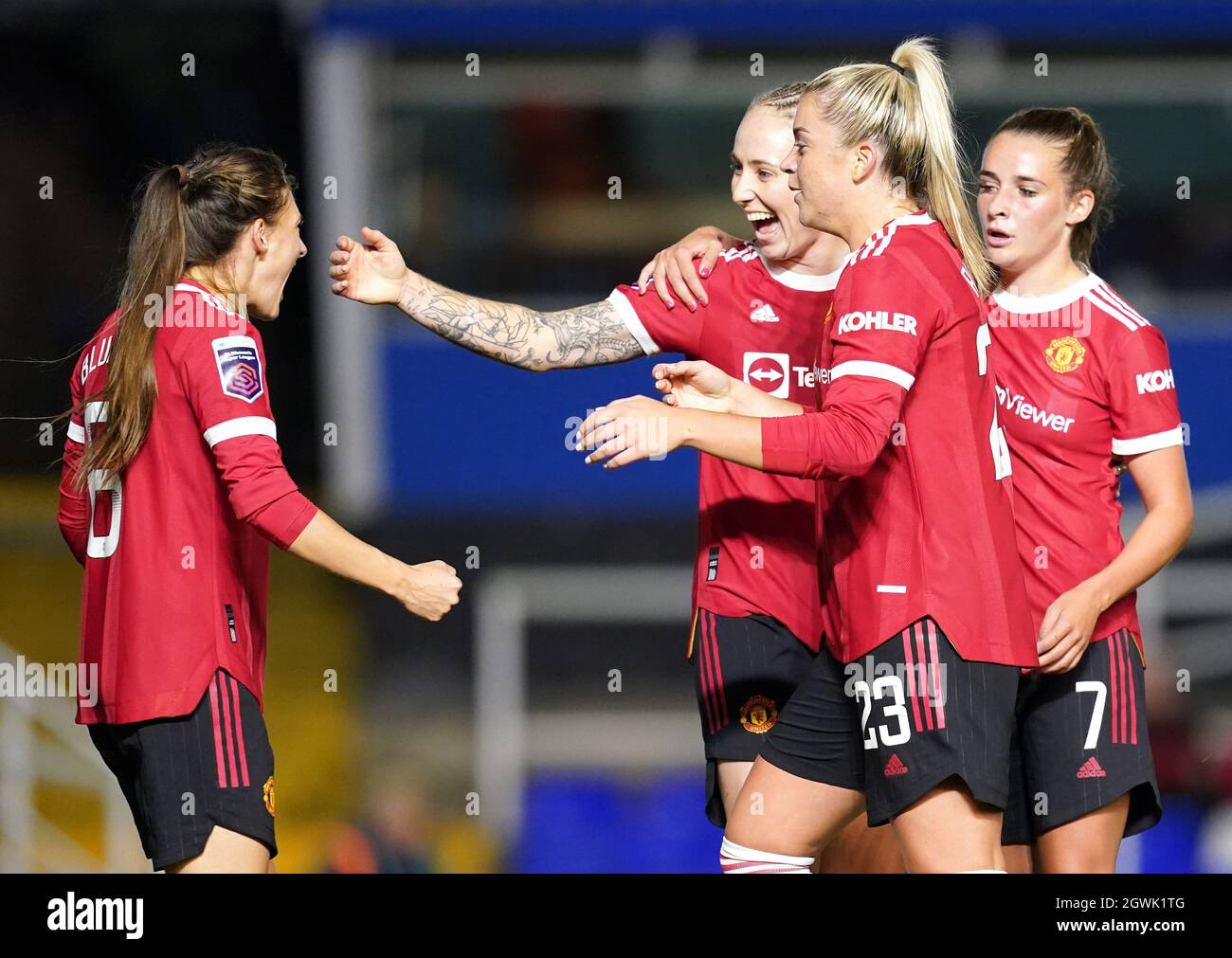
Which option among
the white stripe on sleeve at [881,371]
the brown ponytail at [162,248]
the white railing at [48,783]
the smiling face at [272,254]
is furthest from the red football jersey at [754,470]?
the white railing at [48,783]

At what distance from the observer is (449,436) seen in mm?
10055

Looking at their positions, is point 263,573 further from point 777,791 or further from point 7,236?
point 7,236

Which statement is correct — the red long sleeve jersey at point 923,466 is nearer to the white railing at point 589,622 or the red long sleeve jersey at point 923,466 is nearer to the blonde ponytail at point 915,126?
the blonde ponytail at point 915,126

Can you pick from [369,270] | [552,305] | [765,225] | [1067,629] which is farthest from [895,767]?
[552,305]

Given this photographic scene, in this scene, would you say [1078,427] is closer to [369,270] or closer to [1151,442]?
[1151,442]

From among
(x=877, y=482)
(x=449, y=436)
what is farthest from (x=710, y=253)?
(x=449, y=436)

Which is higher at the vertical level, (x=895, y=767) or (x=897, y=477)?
(x=897, y=477)

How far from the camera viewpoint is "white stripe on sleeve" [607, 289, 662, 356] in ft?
13.4

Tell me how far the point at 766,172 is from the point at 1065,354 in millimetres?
792

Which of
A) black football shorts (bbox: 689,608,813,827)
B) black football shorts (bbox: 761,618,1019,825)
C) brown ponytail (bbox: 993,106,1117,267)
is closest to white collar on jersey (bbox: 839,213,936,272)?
brown ponytail (bbox: 993,106,1117,267)

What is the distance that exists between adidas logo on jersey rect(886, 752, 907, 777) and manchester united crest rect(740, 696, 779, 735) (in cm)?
64

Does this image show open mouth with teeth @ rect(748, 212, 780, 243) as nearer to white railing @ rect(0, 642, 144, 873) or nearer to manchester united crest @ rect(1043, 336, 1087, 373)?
manchester united crest @ rect(1043, 336, 1087, 373)

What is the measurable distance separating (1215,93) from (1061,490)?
7258 mm

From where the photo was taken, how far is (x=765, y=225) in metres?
3.97
